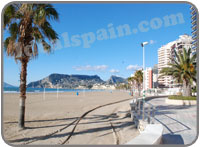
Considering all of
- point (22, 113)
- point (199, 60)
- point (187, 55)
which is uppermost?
point (187, 55)

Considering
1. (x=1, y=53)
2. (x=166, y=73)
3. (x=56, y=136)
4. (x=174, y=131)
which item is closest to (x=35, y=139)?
(x=56, y=136)

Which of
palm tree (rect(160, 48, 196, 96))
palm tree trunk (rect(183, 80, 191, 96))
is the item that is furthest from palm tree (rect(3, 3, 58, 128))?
palm tree trunk (rect(183, 80, 191, 96))

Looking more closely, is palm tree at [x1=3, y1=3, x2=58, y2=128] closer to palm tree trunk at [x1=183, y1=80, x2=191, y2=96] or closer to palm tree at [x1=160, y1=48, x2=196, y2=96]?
palm tree at [x1=160, y1=48, x2=196, y2=96]

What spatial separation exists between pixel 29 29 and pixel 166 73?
1527 centimetres

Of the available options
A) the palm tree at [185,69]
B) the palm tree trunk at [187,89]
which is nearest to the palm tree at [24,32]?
the palm tree at [185,69]

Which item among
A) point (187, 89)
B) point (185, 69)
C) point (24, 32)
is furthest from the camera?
point (187, 89)

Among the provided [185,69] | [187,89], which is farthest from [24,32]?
[187,89]

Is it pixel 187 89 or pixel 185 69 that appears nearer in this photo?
pixel 185 69

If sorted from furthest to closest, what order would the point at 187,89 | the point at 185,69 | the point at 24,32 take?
the point at 187,89, the point at 185,69, the point at 24,32

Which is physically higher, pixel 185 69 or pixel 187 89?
pixel 185 69

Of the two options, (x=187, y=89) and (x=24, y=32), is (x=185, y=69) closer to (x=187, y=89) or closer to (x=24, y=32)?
(x=187, y=89)

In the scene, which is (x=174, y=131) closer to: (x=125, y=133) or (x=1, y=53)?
(x=125, y=133)

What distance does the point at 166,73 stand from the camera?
1673cm

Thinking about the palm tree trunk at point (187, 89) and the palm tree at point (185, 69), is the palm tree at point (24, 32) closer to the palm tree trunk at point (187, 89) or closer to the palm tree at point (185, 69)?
the palm tree at point (185, 69)
